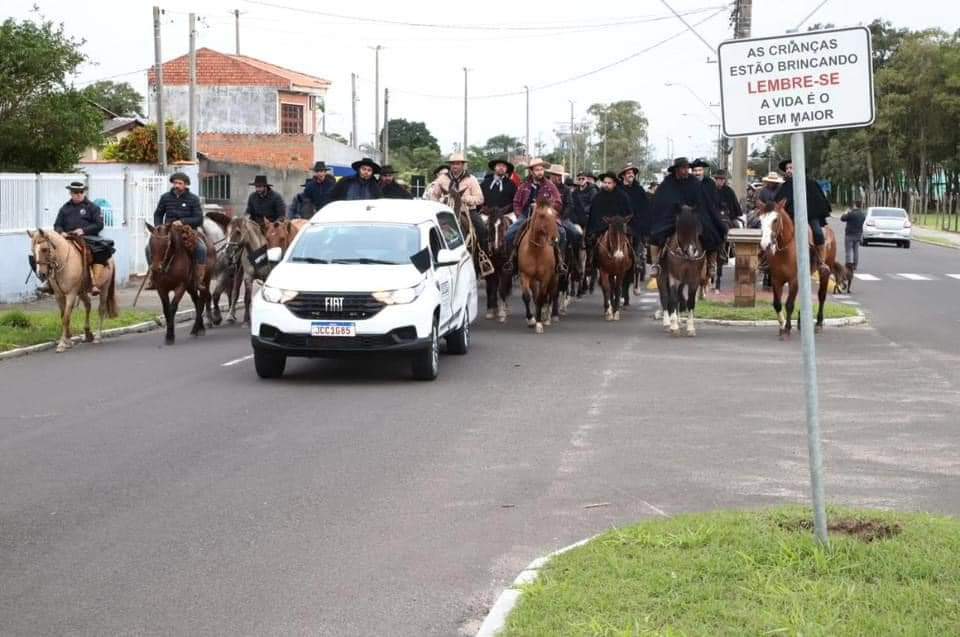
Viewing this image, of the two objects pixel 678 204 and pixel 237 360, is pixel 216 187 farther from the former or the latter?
pixel 237 360

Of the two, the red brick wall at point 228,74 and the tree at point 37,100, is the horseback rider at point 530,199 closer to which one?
the tree at point 37,100

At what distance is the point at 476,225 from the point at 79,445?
12.3m

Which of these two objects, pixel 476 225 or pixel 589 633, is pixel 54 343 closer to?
pixel 476 225

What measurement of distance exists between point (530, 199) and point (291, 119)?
56613 mm

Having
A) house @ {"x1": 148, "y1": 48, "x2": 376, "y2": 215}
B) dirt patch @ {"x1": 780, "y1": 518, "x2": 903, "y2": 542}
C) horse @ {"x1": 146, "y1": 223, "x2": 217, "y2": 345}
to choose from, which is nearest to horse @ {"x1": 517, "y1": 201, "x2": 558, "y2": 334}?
horse @ {"x1": 146, "y1": 223, "x2": 217, "y2": 345}

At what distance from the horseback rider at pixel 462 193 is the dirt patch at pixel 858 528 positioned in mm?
14982

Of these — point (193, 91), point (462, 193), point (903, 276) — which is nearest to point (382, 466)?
point (462, 193)

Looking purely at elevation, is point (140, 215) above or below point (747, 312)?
above

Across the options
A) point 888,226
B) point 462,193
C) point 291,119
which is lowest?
point 888,226

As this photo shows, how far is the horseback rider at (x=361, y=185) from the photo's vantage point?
2248cm

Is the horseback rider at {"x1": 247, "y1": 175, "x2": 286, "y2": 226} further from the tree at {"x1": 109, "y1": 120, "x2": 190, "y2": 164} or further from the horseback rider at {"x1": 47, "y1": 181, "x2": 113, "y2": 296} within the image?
the tree at {"x1": 109, "y1": 120, "x2": 190, "y2": 164}

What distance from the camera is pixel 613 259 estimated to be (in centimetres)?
2280

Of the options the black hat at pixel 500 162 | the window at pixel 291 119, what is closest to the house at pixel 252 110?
the window at pixel 291 119

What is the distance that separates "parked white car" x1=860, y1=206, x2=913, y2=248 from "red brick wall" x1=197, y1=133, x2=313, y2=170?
85.9 feet
